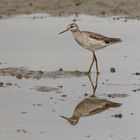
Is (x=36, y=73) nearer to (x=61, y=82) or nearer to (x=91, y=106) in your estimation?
(x=61, y=82)

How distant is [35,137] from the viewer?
34.4ft

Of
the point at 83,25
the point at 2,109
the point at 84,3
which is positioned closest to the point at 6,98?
the point at 2,109

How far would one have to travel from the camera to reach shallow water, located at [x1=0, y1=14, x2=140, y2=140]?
10914 mm

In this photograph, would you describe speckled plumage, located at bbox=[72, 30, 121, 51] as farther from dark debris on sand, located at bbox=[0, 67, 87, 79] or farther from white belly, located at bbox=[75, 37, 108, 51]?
dark debris on sand, located at bbox=[0, 67, 87, 79]

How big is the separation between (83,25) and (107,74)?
16.2ft

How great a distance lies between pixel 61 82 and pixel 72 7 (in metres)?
8.22

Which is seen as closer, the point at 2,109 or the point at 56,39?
the point at 2,109

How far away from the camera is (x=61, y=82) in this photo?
13.8 m

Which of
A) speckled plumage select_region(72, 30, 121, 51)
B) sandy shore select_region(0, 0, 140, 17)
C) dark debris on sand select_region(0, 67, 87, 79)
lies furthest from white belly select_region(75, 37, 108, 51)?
sandy shore select_region(0, 0, 140, 17)

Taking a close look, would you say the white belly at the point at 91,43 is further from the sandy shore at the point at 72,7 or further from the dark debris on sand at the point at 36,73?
the sandy shore at the point at 72,7

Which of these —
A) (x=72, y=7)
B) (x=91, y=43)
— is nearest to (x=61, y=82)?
(x=91, y=43)

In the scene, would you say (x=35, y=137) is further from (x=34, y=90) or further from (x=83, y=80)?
(x=83, y=80)

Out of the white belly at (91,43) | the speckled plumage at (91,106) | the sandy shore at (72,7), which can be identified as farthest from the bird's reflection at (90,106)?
the sandy shore at (72,7)

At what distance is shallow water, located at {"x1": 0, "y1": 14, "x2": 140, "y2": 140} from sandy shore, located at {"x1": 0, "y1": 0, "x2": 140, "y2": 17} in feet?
2.69
